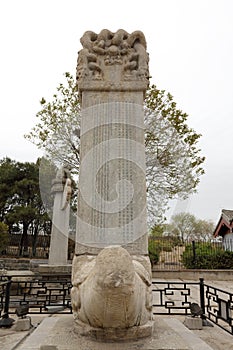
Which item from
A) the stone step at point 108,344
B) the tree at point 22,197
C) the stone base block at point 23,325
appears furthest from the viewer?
the tree at point 22,197

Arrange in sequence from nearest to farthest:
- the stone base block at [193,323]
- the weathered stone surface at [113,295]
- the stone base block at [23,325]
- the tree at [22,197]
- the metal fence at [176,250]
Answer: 1. the weathered stone surface at [113,295]
2. the stone base block at [23,325]
3. the stone base block at [193,323]
4. the metal fence at [176,250]
5. the tree at [22,197]

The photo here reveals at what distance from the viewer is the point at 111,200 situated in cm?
281

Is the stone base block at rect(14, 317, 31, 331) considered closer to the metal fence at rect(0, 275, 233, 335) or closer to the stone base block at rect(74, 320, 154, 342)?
the metal fence at rect(0, 275, 233, 335)

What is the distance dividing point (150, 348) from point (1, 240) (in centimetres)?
1428

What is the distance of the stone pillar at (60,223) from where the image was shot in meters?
7.53

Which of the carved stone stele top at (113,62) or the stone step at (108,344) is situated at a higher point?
the carved stone stele top at (113,62)

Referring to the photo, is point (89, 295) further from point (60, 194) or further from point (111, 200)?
point (60, 194)

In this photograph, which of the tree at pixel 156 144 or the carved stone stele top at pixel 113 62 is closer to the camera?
the carved stone stele top at pixel 113 62

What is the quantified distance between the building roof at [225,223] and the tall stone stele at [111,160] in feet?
48.5

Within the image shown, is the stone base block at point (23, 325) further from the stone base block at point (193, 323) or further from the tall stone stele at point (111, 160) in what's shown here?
the stone base block at point (193, 323)

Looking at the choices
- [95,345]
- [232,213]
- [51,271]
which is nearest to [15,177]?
[51,271]

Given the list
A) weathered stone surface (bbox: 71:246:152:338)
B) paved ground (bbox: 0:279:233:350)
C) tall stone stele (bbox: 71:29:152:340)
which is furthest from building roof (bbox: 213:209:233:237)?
weathered stone surface (bbox: 71:246:152:338)

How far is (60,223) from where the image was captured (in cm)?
781

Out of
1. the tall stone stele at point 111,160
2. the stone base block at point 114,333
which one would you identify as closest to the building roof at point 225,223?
the tall stone stele at point 111,160
